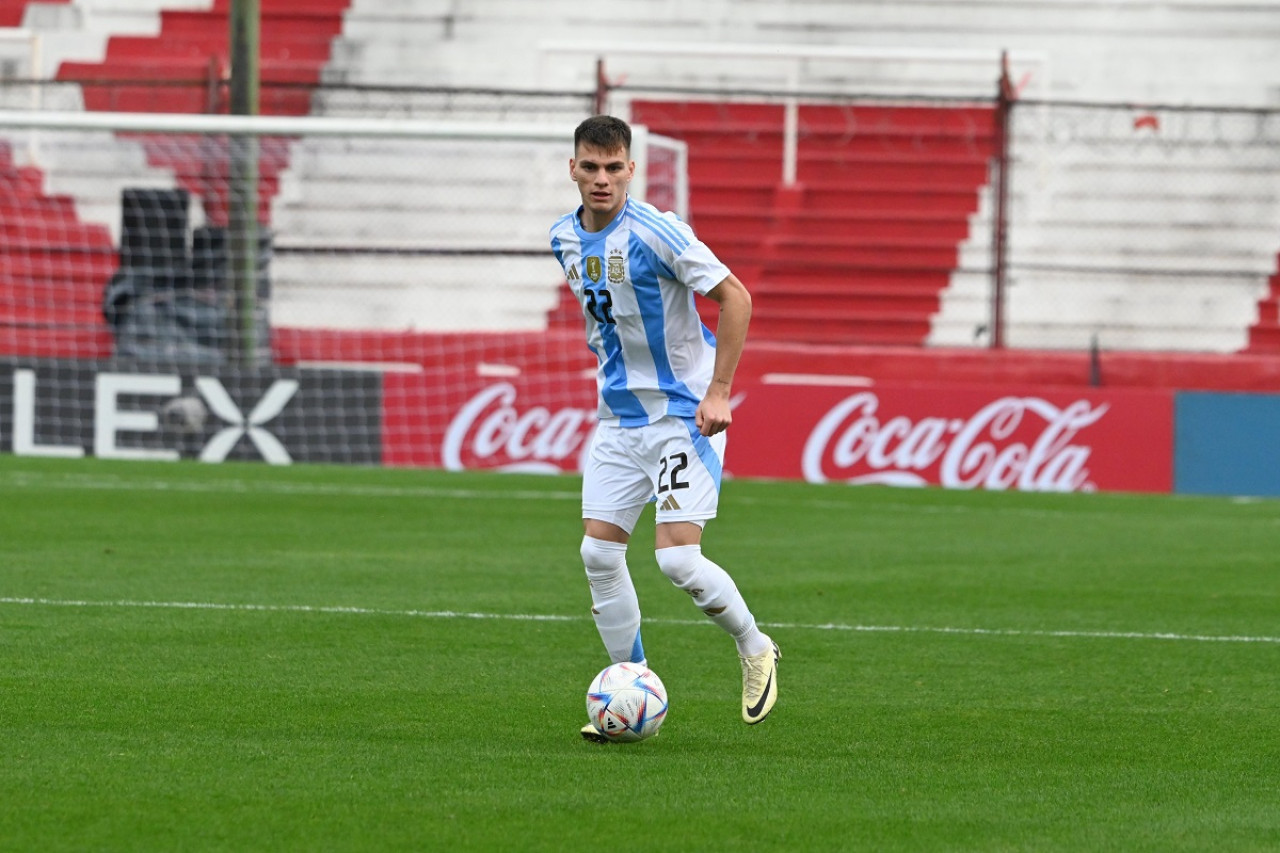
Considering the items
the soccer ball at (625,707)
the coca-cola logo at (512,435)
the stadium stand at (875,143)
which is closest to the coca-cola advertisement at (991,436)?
the coca-cola logo at (512,435)

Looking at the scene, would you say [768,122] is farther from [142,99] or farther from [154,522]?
[154,522]

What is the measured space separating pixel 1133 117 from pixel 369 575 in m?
14.1

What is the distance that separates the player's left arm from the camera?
6.21 m

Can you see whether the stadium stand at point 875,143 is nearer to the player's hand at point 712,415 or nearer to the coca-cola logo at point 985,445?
the coca-cola logo at point 985,445

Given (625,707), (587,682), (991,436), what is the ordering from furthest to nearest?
(991,436) → (587,682) → (625,707)

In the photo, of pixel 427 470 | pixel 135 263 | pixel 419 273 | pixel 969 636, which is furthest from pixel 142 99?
pixel 969 636

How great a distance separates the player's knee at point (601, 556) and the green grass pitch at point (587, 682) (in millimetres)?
495

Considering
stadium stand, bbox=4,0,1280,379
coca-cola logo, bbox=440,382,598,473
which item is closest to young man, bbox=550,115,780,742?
coca-cola logo, bbox=440,382,598,473

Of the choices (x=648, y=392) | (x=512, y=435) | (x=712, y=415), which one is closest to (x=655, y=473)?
(x=648, y=392)

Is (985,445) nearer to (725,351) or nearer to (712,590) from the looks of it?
(712,590)

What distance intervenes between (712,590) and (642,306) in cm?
90

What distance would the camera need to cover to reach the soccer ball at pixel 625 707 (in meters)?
6.12

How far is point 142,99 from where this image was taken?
79.4 feet

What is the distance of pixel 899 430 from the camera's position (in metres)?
16.3
